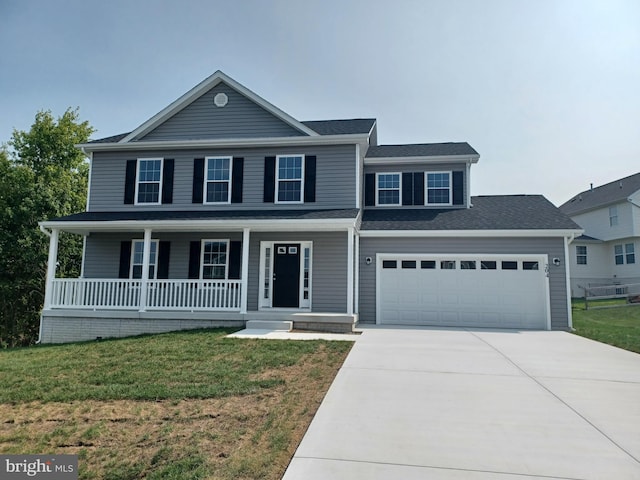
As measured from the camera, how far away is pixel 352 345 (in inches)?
324

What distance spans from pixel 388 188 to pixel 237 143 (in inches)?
213

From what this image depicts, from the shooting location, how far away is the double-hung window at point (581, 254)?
23406 millimetres

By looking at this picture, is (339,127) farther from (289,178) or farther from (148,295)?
(148,295)

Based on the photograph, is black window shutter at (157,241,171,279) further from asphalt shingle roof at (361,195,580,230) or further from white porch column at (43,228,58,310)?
asphalt shingle roof at (361,195,580,230)

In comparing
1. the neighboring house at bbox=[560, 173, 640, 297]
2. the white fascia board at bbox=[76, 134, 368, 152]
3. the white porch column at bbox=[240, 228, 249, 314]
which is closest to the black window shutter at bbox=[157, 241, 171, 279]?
the white porch column at bbox=[240, 228, 249, 314]

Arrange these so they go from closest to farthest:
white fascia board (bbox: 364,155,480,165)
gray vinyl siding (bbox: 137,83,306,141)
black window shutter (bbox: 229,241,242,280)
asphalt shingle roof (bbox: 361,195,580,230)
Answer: asphalt shingle roof (bbox: 361,195,580,230) → black window shutter (bbox: 229,241,242,280) → gray vinyl siding (bbox: 137,83,306,141) → white fascia board (bbox: 364,155,480,165)

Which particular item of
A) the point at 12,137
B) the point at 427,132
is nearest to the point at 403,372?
the point at 427,132

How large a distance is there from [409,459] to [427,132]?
16.3 m

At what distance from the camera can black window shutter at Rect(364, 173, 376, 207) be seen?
13.9 metres

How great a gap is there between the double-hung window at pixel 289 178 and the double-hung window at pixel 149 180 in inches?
158

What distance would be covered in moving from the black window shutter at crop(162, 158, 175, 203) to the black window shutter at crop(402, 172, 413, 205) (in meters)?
7.89

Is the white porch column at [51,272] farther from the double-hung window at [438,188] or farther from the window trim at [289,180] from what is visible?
the double-hung window at [438,188]

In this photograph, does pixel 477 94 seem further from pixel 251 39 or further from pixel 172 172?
pixel 172 172

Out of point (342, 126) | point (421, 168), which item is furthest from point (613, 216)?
point (342, 126)
